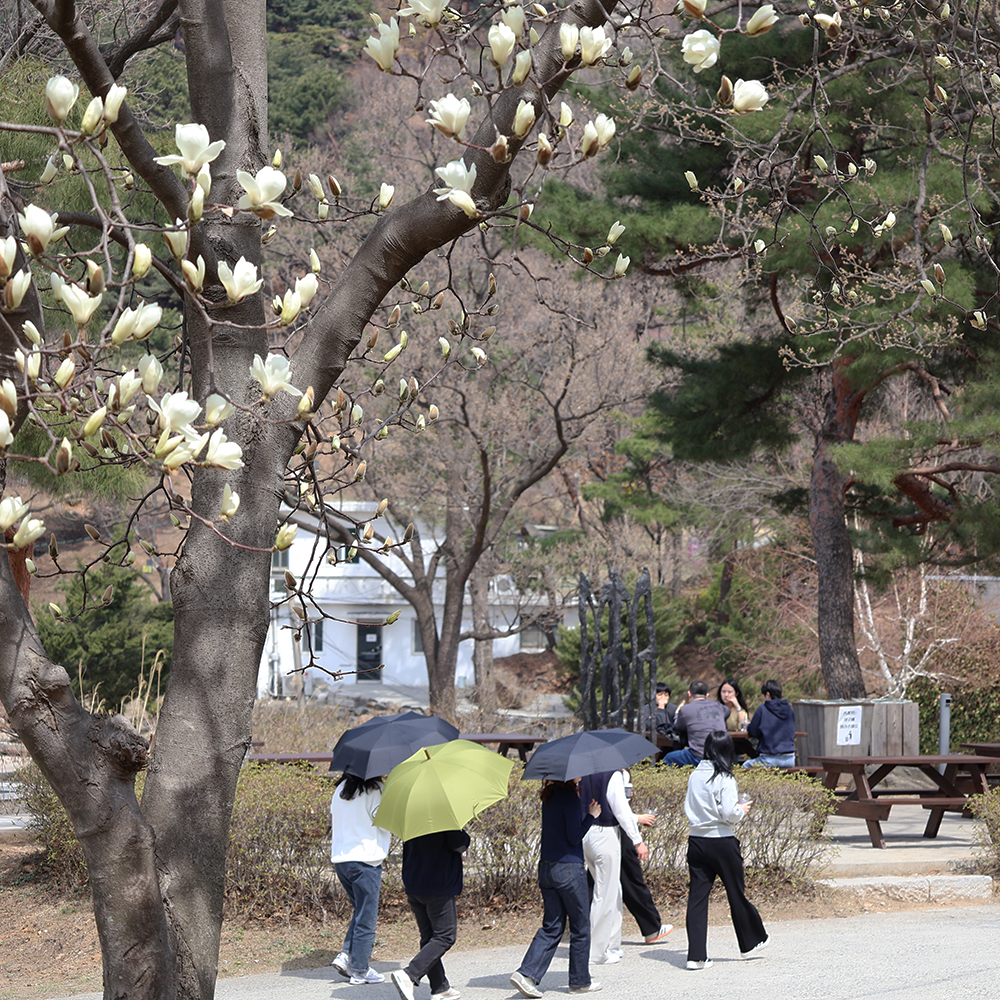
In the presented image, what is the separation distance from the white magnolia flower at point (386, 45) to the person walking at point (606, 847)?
4925mm

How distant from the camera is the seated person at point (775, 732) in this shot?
11.4 metres

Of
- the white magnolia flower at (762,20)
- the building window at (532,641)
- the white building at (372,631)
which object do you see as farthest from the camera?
the building window at (532,641)

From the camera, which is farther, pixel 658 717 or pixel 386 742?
pixel 658 717

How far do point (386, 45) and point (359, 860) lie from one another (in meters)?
5.06

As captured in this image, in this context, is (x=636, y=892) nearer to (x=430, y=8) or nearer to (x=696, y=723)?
(x=696, y=723)

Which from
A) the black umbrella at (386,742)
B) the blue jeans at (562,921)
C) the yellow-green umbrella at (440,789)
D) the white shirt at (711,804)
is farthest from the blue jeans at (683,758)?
the yellow-green umbrella at (440,789)

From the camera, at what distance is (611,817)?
278 inches

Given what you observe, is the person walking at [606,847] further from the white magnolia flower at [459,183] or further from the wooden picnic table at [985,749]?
the wooden picnic table at [985,749]

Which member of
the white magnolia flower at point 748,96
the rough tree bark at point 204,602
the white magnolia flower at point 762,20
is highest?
the white magnolia flower at point 762,20

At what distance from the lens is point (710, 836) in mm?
7082

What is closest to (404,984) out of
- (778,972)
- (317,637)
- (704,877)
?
(704,877)

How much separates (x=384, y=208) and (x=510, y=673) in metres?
36.7

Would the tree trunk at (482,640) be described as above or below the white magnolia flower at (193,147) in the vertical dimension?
below

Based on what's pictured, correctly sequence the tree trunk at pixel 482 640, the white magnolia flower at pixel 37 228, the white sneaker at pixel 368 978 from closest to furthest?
the white magnolia flower at pixel 37 228, the white sneaker at pixel 368 978, the tree trunk at pixel 482 640
